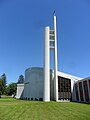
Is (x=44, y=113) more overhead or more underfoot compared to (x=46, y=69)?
more underfoot

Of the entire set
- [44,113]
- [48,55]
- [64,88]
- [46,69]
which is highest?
[48,55]

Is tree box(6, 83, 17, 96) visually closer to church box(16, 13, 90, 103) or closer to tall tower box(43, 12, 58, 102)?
church box(16, 13, 90, 103)

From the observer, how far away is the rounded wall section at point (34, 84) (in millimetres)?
48731

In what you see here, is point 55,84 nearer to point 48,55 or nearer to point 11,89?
point 48,55

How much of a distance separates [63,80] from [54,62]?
5.83m

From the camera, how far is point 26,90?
54.4 m

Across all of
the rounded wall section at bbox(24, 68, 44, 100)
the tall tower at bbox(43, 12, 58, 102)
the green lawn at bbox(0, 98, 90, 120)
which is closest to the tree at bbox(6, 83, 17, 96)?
the rounded wall section at bbox(24, 68, 44, 100)

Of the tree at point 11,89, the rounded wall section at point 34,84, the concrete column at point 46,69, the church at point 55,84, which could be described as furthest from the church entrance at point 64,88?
the tree at point 11,89

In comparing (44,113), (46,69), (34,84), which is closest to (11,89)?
(34,84)

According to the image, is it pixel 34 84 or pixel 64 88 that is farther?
pixel 34 84

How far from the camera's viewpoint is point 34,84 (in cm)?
5012

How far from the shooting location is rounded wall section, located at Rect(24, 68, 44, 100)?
48731 mm

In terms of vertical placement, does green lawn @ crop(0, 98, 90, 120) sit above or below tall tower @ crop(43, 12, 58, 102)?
below

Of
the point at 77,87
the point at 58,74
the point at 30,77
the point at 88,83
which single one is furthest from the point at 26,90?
the point at 88,83
